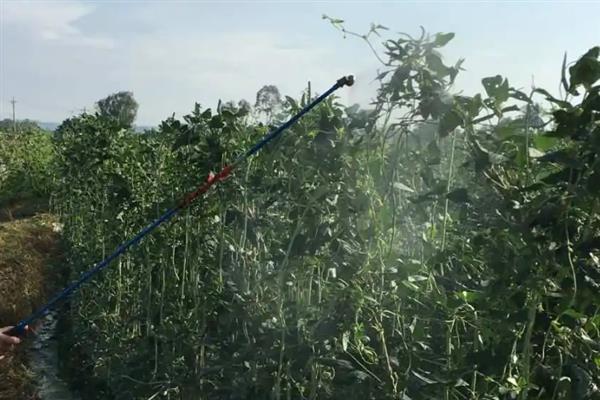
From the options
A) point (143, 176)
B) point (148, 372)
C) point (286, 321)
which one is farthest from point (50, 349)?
point (286, 321)

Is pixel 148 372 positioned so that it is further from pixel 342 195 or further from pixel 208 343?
pixel 342 195

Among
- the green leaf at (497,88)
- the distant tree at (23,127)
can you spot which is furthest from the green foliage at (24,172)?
the green leaf at (497,88)

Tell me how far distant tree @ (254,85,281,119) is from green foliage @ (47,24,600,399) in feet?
0.30

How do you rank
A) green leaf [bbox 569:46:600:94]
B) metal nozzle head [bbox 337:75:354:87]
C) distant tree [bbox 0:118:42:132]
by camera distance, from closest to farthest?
green leaf [bbox 569:46:600:94], metal nozzle head [bbox 337:75:354:87], distant tree [bbox 0:118:42:132]

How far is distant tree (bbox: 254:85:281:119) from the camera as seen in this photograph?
130 inches

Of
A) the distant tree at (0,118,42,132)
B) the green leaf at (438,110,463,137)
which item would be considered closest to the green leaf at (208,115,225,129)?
the green leaf at (438,110,463,137)

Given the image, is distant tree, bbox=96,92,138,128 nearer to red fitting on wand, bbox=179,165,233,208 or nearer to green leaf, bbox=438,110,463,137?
red fitting on wand, bbox=179,165,233,208

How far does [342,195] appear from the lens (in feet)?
7.49

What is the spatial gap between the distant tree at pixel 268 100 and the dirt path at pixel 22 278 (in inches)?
98.1

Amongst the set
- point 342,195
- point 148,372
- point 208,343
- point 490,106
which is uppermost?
point 490,106

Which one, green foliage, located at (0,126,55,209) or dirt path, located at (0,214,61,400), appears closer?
dirt path, located at (0,214,61,400)

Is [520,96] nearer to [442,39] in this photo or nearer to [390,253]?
[442,39]

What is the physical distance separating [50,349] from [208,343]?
3197mm

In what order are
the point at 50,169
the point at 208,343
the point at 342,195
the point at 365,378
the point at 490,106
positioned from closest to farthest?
the point at 490,106
the point at 365,378
the point at 342,195
the point at 208,343
the point at 50,169
